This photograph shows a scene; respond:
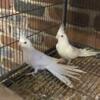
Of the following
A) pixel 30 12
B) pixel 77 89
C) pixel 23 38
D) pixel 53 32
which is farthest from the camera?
pixel 53 32

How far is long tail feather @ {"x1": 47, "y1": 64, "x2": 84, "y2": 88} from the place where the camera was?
105 centimetres

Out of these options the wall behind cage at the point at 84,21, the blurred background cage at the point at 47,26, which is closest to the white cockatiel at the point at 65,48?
the blurred background cage at the point at 47,26

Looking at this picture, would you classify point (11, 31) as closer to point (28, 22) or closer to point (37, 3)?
point (28, 22)

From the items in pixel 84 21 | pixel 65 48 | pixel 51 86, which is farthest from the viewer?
pixel 84 21

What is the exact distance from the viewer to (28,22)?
4.57 feet

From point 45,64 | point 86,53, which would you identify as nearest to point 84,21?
point 86,53

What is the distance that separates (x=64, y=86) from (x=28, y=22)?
49 cm

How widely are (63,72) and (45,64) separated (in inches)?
3.3

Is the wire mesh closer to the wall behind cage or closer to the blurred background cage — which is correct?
the blurred background cage

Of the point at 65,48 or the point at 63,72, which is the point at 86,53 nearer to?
the point at 65,48

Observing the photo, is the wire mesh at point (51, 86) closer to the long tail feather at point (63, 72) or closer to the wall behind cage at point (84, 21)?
the long tail feather at point (63, 72)

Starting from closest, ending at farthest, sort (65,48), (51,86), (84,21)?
(51,86)
(65,48)
(84,21)

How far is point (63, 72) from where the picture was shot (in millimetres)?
1071

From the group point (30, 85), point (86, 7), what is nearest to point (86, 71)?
point (30, 85)
